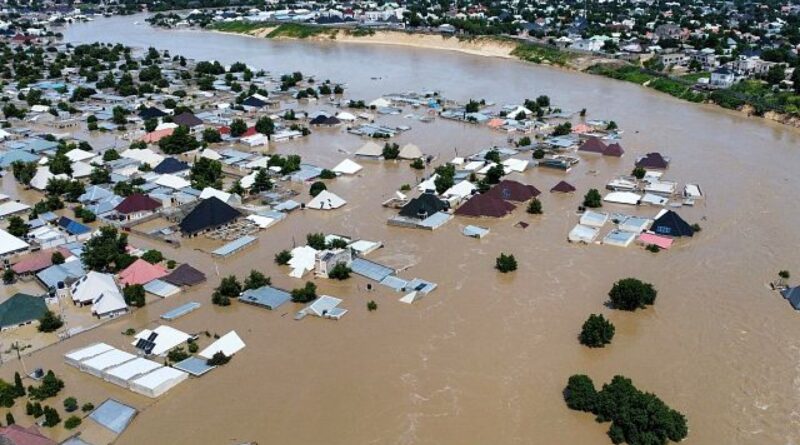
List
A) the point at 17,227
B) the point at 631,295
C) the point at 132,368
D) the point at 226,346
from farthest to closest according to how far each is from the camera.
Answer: the point at 17,227 < the point at 631,295 < the point at 226,346 < the point at 132,368

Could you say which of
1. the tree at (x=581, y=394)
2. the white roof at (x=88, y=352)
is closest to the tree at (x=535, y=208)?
the tree at (x=581, y=394)

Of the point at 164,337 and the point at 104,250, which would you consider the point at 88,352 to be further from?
the point at 104,250

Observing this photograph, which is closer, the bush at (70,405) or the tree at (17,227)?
the bush at (70,405)

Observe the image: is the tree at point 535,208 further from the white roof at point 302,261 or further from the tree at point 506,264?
the white roof at point 302,261

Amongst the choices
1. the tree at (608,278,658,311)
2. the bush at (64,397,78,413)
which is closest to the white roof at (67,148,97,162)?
the bush at (64,397,78,413)

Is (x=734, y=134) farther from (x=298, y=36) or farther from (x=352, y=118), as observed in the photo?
(x=298, y=36)

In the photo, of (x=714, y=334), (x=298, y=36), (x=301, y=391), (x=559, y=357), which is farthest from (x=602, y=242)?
(x=298, y=36)

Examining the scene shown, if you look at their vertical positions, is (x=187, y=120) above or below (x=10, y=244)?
below

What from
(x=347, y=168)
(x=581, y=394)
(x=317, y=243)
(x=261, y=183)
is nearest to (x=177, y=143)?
(x=261, y=183)
